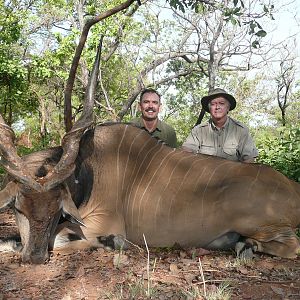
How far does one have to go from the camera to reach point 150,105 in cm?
463

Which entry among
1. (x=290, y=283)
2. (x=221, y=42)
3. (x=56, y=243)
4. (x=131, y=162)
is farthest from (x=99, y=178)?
(x=221, y=42)

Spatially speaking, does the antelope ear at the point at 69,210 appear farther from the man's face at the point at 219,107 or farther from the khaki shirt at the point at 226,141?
the man's face at the point at 219,107

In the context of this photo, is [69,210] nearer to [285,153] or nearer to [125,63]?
[285,153]

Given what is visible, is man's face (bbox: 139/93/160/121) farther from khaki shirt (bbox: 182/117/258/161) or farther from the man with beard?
khaki shirt (bbox: 182/117/258/161)

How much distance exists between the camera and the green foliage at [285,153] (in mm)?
4776

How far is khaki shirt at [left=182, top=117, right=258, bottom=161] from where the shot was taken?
4.35 meters

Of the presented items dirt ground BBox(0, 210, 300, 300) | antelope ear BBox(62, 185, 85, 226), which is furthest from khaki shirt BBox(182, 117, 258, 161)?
antelope ear BBox(62, 185, 85, 226)

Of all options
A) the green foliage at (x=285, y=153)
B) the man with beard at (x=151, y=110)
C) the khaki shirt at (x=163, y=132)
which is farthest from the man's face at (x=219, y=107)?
the green foliage at (x=285, y=153)

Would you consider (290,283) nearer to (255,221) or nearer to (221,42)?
(255,221)

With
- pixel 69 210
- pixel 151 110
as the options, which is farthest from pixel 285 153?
pixel 69 210

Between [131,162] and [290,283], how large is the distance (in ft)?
5.04

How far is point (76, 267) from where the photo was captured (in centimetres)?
275

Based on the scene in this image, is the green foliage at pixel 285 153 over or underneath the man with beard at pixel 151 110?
underneath

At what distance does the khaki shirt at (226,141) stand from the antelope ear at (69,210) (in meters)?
1.74
